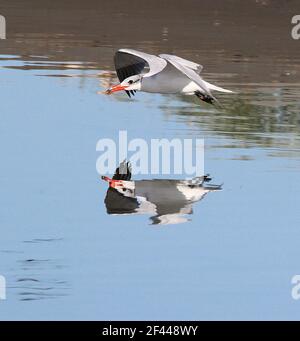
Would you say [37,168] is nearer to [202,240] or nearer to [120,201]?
[120,201]

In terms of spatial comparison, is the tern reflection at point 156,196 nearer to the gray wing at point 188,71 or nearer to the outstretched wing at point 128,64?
the gray wing at point 188,71

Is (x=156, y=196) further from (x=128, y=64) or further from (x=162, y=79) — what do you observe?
(x=128, y=64)

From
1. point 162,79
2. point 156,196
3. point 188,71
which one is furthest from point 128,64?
point 156,196

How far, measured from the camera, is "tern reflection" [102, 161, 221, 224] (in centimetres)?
1335

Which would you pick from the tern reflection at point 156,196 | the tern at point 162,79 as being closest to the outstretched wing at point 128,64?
the tern at point 162,79

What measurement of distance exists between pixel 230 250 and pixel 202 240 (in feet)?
1.34

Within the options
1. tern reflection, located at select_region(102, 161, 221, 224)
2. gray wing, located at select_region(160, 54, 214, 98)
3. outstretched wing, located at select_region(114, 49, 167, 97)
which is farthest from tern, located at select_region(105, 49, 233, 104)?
tern reflection, located at select_region(102, 161, 221, 224)

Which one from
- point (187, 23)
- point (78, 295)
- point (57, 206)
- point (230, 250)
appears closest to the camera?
point (78, 295)

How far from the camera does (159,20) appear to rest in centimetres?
2747

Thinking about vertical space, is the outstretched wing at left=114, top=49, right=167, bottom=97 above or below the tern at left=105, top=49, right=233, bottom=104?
above

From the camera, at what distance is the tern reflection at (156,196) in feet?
43.8

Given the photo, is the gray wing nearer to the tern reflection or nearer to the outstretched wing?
the outstretched wing

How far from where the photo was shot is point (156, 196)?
13.9 meters

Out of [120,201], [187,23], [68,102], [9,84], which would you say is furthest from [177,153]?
[187,23]
